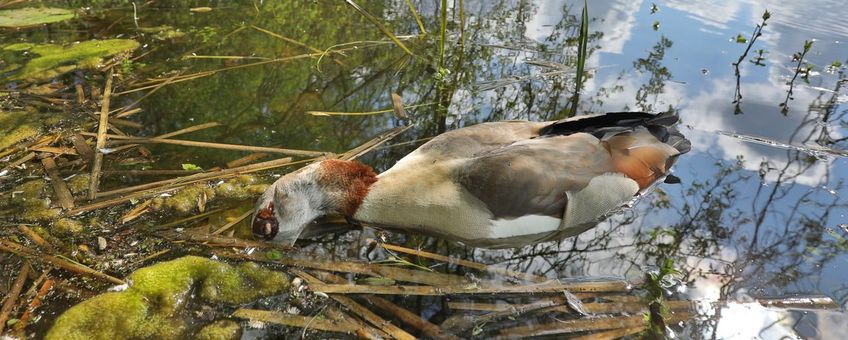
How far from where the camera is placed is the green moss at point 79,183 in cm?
415

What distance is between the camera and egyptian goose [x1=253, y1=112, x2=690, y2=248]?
12.5 feet

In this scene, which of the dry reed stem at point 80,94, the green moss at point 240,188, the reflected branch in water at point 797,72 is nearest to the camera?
the green moss at point 240,188

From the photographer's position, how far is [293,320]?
3.18 meters

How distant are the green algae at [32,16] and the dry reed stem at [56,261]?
469cm

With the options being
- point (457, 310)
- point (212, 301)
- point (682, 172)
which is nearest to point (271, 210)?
point (212, 301)

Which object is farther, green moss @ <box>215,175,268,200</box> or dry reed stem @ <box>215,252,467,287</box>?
green moss @ <box>215,175,268,200</box>

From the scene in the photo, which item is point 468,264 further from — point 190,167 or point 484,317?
point 190,167

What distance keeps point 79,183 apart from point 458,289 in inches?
112

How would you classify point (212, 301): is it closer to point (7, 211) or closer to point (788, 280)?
point (7, 211)

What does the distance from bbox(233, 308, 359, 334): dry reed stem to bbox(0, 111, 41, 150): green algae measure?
283cm

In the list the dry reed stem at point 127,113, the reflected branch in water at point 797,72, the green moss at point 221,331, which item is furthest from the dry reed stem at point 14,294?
the reflected branch in water at point 797,72

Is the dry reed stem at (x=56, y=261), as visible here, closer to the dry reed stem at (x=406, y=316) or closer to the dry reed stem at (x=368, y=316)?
the dry reed stem at (x=368, y=316)

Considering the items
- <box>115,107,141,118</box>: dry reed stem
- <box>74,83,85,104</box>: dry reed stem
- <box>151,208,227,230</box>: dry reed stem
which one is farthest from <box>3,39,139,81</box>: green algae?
<box>151,208,227,230</box>: dry reed stem

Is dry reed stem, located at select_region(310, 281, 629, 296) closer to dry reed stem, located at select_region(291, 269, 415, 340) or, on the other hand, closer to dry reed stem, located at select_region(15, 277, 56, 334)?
dry reed stem, located at select_region(291, 269, 415, 340)
